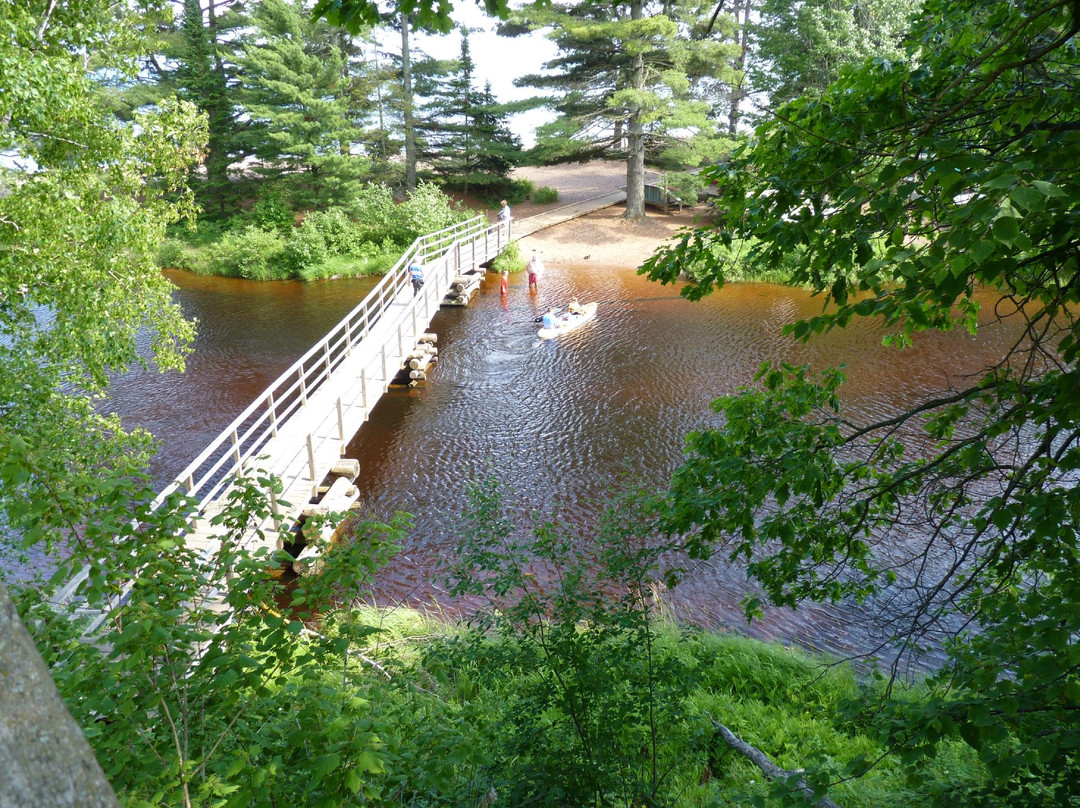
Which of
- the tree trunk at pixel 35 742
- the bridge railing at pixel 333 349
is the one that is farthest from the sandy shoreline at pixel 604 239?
the tree trunk at pixel 35 742

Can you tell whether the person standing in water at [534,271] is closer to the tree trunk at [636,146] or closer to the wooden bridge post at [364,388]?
the tree trunk at [636,146]

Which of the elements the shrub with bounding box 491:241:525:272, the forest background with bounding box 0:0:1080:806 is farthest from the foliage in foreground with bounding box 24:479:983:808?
the shrub with bounding box 491:241:525:272

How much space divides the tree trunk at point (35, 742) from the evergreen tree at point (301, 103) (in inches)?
1055

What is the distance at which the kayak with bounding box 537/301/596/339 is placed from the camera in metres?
17.7

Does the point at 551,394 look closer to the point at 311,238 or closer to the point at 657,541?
the point at 657,541

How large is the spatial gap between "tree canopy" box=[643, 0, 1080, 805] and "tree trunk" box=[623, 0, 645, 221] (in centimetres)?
2236

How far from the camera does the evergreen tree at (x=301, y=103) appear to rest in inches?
984

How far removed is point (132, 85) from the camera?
27.9 meters

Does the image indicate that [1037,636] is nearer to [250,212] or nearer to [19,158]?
[19,158]

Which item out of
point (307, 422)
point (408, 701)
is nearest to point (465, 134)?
point (307, 422)

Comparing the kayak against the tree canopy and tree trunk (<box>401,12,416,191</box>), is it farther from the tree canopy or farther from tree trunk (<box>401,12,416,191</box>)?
tree trunk (<box>401,12,416,191</box>)

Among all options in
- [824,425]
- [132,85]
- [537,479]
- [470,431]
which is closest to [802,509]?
[824,425]

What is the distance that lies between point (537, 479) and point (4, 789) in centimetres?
1028

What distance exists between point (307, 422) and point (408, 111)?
71.1 feet
